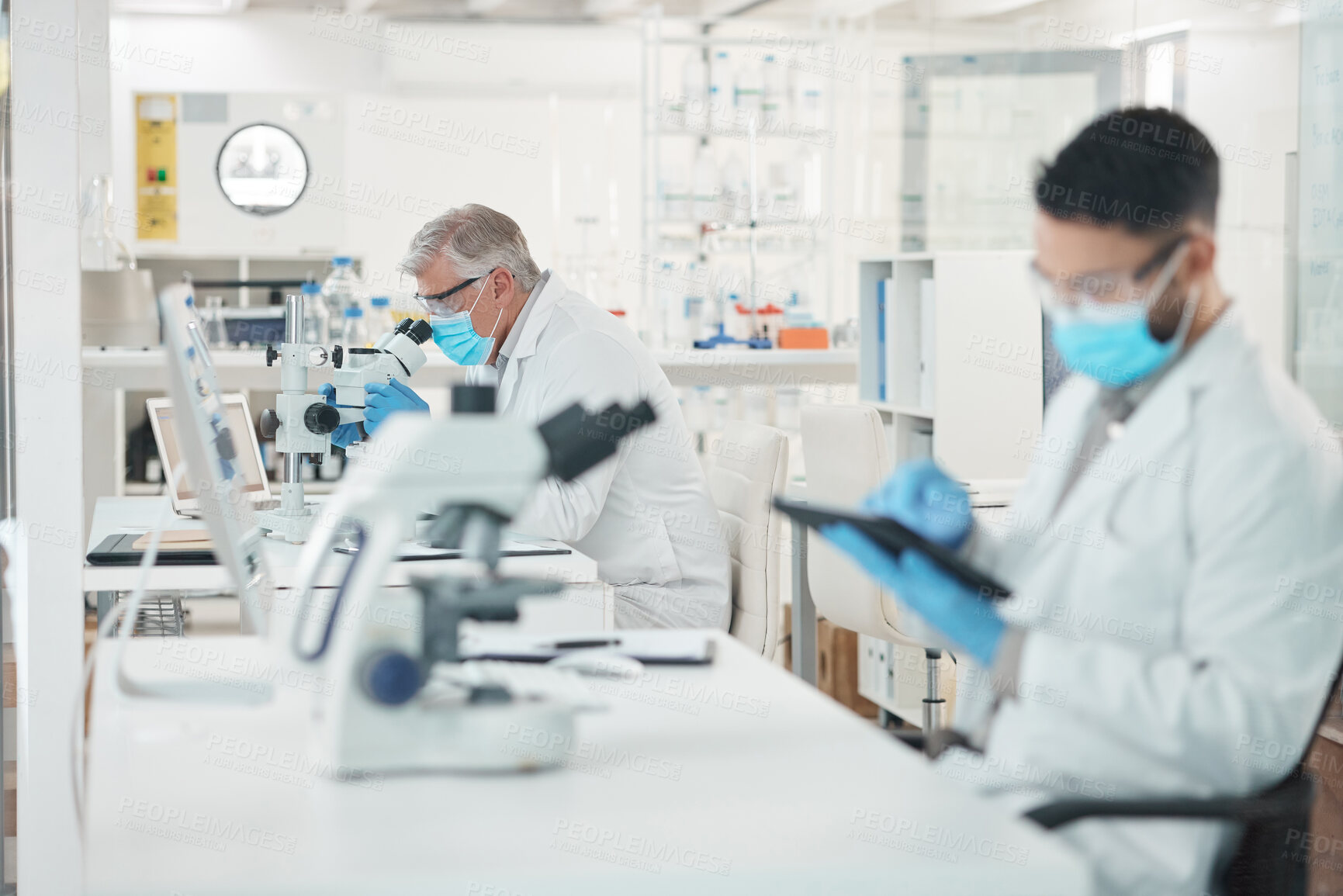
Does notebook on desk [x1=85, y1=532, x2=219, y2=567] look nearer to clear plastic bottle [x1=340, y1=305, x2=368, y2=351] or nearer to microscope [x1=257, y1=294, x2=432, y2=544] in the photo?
microscope [x1=257, y1=294, x2=432, y2=544]

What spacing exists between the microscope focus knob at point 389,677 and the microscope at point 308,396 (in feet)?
4.55

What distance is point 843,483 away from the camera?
3004 mm

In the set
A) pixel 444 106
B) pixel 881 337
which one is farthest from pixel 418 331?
pixel 444 106

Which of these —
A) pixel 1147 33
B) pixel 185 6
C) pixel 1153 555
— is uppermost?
pixel 185 6

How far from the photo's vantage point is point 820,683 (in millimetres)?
4020

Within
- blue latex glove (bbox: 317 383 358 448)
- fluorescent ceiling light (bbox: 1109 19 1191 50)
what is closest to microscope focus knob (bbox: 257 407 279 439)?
blue latex glove (bbox: 317 383 358 448)

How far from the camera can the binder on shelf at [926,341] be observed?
142 inches

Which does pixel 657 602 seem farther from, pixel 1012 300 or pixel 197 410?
pixel 1012 300

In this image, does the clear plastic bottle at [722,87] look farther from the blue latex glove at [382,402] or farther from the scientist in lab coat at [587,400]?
the blue latex glove at [382,402]

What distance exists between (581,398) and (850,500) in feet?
2.54

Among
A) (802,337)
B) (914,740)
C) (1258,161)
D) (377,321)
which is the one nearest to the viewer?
(914,740)

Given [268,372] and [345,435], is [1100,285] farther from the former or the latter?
[268,372]

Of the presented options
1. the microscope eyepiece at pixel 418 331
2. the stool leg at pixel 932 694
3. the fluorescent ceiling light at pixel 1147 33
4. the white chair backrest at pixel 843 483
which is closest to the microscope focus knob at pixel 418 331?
the microscope eyepiece at pixel 418 331

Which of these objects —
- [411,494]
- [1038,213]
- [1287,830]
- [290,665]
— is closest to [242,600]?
[290,665]
